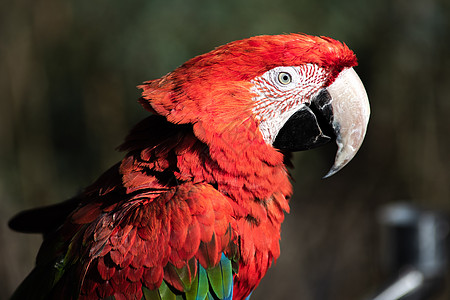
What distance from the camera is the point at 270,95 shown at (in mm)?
1289

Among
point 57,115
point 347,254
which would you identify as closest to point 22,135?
point 57,115

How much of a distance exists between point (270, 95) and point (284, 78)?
2.5 inches

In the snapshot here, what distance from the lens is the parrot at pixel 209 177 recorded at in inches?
44.4

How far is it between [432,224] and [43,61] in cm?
350

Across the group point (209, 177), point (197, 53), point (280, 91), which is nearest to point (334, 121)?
point (280, 91)

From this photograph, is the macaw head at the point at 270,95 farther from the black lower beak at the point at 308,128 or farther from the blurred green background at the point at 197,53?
the blurred green background at the point at 197,53

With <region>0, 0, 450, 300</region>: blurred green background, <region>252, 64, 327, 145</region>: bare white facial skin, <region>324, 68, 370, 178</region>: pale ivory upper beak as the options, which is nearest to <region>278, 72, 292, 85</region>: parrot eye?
<region>252, 64, 327, 145</region>: bare white facial skin

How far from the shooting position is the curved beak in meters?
1.30

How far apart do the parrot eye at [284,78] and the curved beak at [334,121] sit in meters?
0.09

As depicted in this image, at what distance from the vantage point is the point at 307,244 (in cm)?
481

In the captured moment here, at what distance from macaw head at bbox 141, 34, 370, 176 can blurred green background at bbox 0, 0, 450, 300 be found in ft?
8.20

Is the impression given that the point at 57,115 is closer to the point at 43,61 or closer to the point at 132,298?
the point at 43,61

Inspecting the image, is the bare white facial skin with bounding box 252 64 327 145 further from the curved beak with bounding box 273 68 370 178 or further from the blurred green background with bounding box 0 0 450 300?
the blurred green background with bounding box 0 0 450 300

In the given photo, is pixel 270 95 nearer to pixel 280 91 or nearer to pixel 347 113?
pixel 280 91
